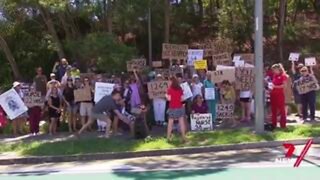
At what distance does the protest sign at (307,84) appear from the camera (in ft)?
55.6

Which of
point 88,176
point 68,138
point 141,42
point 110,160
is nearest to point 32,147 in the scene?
point 68,138

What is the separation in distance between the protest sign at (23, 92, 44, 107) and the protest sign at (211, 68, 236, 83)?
5.00 metres

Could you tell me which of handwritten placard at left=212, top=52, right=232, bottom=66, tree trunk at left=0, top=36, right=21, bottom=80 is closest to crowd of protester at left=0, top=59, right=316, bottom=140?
handwritten placard at left=212, top=52, right=232, bottom=66

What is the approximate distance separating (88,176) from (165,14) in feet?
41.2

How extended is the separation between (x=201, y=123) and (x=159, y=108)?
162 cm

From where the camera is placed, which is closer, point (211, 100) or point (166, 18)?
point (211, 100)

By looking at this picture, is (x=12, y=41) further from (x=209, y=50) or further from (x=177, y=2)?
(x=209, y=50)

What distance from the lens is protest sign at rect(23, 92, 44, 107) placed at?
17.2m

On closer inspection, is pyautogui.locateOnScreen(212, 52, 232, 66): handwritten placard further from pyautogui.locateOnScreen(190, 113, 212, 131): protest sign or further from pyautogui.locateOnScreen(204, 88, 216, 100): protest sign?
pyautogui.locateOnScreen(190, 113, 212, 131): protest sign

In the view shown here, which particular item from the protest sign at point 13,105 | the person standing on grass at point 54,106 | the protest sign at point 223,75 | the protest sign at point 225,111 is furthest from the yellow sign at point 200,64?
the protest sign at point 13,105

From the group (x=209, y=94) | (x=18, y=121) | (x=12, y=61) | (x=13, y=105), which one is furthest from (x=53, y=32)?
(x=209, y=94)

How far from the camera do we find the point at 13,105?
677 inches

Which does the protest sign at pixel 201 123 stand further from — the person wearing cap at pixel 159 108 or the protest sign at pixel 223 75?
the protest sign at pixel 223 75

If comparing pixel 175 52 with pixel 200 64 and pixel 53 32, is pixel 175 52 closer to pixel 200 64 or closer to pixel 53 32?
pixel 200 64
